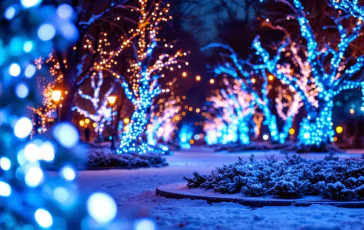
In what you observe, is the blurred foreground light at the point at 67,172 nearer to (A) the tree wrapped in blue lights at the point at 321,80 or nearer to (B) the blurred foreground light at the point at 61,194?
(B) the blurred foreground light at the point at 61,194

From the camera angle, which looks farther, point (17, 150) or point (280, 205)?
point (280, 205)

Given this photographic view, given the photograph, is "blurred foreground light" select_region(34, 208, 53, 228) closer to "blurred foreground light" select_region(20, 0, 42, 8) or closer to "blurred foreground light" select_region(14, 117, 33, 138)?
"blurred foreground light" select_region(14, 117, 33, 138)

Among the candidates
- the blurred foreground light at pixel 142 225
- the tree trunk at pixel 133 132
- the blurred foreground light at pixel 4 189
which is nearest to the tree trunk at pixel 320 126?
the tree trunk at pixel 133 132

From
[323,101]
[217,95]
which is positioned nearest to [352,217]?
[323,101]

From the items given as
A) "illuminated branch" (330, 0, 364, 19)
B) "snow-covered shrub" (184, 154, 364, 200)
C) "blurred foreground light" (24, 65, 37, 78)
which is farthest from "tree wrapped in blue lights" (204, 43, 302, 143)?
"blurred foreground light" (24, 65, 37, 78)

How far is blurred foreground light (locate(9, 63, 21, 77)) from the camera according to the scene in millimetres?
6371

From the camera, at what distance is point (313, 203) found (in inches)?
415

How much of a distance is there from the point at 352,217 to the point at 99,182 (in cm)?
988

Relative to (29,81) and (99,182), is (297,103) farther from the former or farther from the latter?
(29,81)

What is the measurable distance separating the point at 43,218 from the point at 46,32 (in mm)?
1920

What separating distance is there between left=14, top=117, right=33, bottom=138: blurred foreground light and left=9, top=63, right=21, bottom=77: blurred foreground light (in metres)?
0.49

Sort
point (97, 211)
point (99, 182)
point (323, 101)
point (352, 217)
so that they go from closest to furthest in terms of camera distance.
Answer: point (97, 211) → point (352, 217) → point (99, 182) → point (323, 101)

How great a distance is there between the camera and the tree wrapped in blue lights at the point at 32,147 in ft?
19.3

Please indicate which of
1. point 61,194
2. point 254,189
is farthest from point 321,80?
point 61,194
